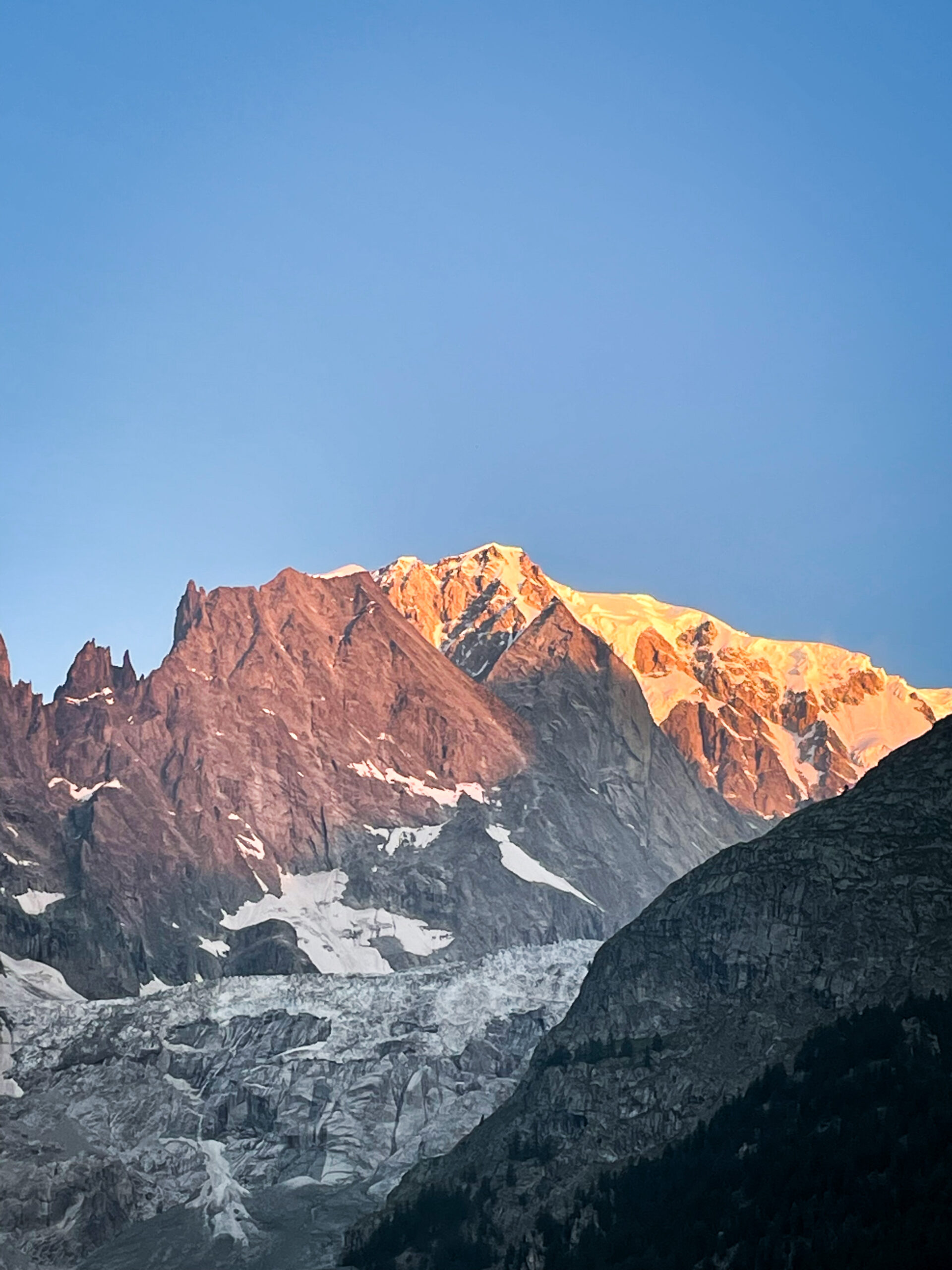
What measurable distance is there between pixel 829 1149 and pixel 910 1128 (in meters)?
8.39

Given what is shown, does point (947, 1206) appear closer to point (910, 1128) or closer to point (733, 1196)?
point (910, 1128)

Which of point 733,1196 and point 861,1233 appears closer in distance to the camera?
point 861,1233

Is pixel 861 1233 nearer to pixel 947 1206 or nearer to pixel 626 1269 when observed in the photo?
pixel 947 1206

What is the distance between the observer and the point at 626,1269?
198500mm

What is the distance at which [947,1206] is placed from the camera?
175875 mm

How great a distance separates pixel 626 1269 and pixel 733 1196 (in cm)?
1227

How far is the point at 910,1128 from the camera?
19075 cm

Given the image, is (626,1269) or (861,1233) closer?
(861,1233)

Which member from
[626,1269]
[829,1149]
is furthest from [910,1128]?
[626,1269]

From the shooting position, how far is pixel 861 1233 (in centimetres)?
17988

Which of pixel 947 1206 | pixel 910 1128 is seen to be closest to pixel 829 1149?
pixel 910 1128

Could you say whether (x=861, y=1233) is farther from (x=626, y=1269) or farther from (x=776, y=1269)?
(x=626, y=1269)

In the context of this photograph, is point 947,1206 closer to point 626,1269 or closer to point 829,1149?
point 829,1149

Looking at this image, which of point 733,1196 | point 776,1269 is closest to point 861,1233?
point 776,1269
